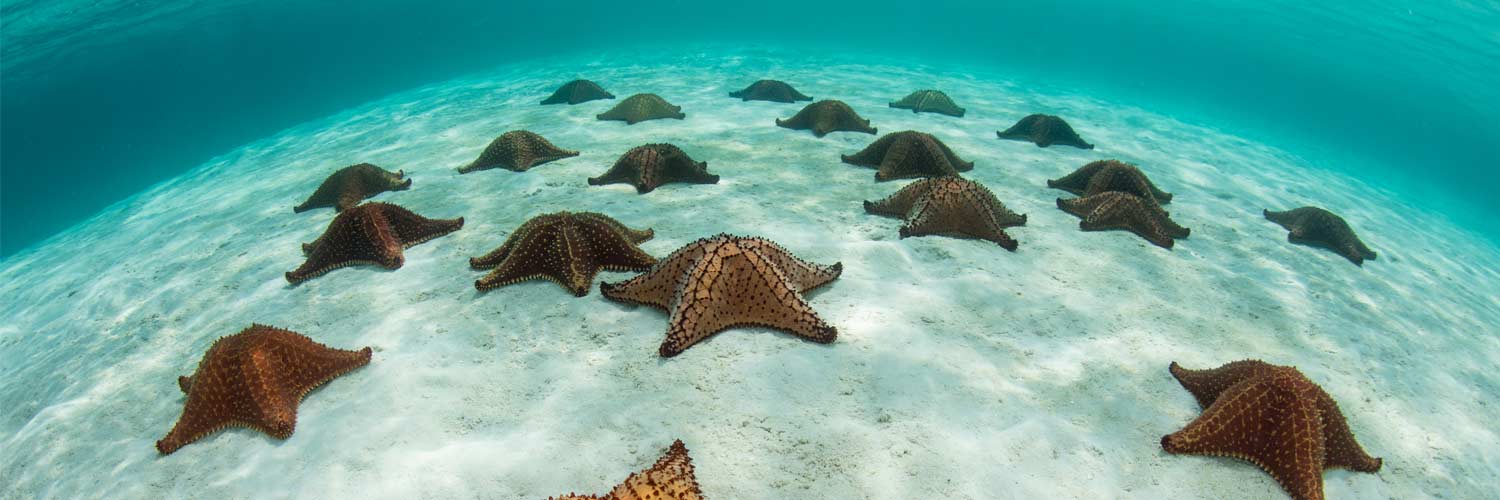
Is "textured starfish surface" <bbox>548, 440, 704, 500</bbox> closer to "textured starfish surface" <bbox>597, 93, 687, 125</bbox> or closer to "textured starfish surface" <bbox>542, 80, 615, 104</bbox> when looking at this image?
"textured starfish surface" <bbox>597, 93, 687, 125</bbox>

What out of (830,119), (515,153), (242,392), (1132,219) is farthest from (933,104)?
(242,392)

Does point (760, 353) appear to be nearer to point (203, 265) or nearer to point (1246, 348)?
point (1246, 348)

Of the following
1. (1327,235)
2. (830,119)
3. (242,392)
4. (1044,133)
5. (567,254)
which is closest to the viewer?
(242,392)

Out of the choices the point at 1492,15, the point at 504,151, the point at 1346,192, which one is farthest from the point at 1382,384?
the point at 1492,15

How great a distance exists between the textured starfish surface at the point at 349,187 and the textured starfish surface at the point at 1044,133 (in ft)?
42.9

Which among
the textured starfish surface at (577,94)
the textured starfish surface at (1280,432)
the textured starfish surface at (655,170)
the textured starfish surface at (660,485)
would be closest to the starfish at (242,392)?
the textured starfish surface at (660,485)

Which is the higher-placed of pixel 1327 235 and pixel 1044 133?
pixel 1044 133

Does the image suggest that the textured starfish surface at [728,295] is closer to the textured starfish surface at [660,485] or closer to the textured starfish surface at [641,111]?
the textured starfish surface at [660,485]

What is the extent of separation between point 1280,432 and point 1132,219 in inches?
183

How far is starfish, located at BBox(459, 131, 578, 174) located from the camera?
10.2 m

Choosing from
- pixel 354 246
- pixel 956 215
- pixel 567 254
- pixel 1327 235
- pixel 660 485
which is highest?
pixel 660 485

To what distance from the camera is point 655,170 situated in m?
8.81

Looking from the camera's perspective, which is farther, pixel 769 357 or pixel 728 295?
pixel 728 295

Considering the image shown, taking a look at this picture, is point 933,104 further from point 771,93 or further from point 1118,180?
point 1118,180
